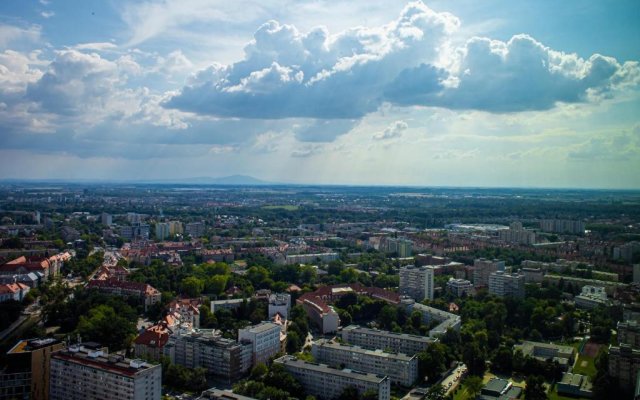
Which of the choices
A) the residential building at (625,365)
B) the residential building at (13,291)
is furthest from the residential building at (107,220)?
the residential building at (625,365)

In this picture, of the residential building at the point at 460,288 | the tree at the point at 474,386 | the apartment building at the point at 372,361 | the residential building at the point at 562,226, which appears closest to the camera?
the tree at the point at 474,386

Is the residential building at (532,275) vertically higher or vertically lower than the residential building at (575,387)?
higher

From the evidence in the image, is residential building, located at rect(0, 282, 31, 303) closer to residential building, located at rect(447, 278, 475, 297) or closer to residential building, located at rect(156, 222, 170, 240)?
residential building, located at rect(447, 278, 475, 297)

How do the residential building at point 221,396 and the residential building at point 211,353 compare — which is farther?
the residential building at point 211,353

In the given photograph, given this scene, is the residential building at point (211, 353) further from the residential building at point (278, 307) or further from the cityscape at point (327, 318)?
the residential building at point (278, 307)

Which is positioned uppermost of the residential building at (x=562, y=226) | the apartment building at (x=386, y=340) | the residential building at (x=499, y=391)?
the residential building at (x=562, y=226)

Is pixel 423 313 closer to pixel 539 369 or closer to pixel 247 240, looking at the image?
pixel 539 369

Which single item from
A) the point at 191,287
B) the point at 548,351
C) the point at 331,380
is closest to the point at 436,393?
the point at 331,380

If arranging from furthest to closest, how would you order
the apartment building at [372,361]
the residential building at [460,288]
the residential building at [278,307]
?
the residential building at [460,288] → the residential building at [278,307] → the apartment building at [372,361]
